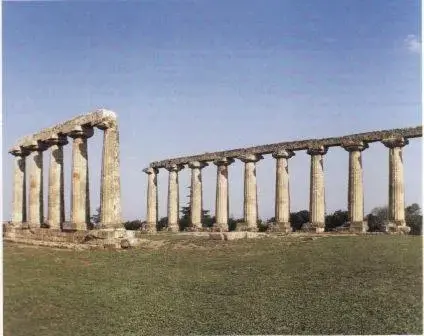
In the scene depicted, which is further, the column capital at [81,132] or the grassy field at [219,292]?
the column capital at [81,132]

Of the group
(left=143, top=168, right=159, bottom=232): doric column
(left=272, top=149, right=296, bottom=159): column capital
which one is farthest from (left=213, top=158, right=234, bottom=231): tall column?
(left=143, top=168, right=159, bottom=232): doric column

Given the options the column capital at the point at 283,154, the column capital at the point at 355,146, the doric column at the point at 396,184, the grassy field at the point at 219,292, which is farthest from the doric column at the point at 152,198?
the grassy field at the point at 219,292

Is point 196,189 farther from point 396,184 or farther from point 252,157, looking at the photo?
point 396,184

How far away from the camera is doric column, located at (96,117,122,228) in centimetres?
2995

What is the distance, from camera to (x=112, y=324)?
13688 millimetres

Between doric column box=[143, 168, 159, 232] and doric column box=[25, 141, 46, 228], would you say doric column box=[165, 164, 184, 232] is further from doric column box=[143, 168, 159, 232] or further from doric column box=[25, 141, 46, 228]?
doric column box=[25, 141, 46, 228]

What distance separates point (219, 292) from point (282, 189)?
27948 mm

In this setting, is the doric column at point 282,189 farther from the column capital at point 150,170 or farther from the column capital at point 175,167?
the column capital at point 150,170

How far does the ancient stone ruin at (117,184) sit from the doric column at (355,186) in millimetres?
75

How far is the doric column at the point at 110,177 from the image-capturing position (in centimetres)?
2995

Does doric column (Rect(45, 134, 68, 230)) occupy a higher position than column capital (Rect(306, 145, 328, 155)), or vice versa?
column capital (Rect(306, 145, 328, 155))

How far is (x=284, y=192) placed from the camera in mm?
43969

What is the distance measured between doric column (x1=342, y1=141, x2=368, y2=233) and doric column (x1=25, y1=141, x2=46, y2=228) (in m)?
23.8

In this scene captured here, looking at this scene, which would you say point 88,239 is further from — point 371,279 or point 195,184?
point 195,184
